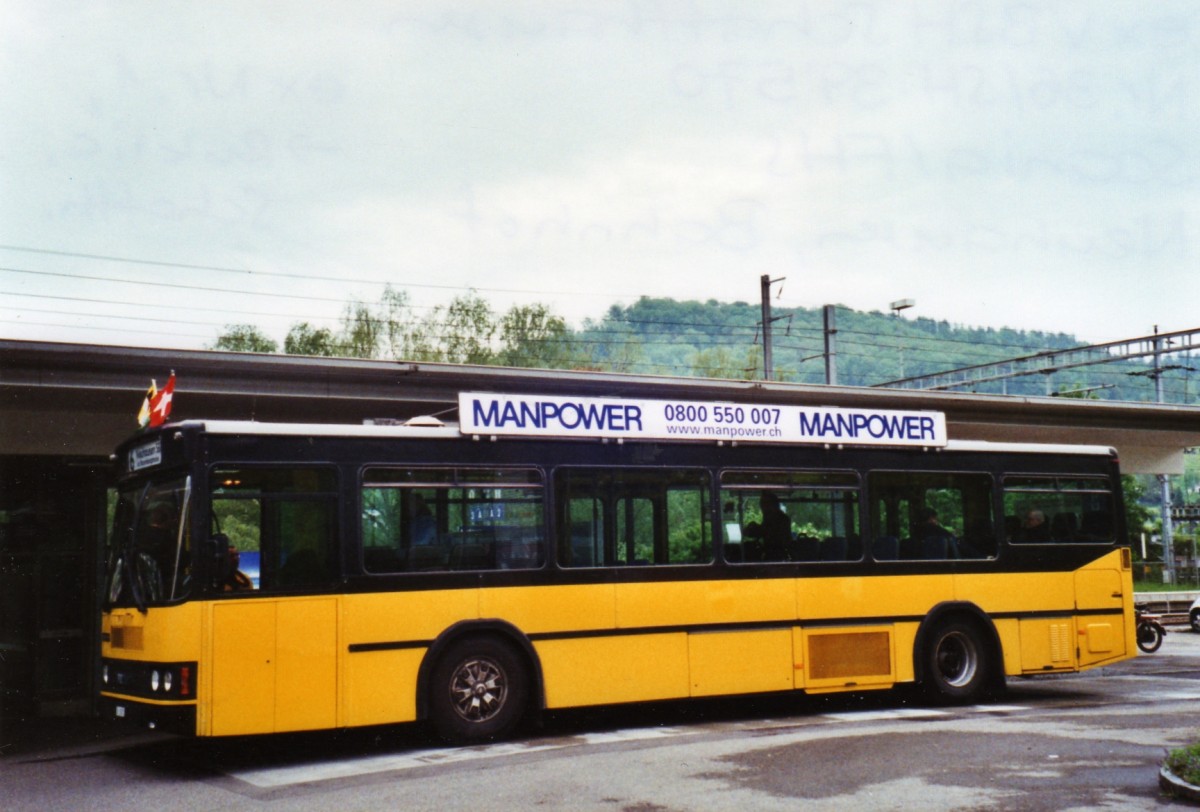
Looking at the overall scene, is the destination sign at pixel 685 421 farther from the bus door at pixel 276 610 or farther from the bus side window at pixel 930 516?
the bus door at pixel 276 610

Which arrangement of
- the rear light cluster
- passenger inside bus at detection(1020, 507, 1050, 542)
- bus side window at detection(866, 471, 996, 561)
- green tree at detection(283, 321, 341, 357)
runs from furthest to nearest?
1. green tree at detection(283, 321, 341, 357)
2. passenger inside bus at detection(1020, 507, 1050, 542)
3. bus side window at detection(866, 471, 996, 561)
4. the rear light cluster

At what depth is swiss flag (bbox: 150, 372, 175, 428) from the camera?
10992 mm

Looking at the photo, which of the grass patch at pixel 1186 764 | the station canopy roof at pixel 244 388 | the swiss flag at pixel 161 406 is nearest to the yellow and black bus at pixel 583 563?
the swiss flag at pixel 161 406

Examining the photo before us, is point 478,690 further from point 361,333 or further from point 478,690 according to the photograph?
point 361,333

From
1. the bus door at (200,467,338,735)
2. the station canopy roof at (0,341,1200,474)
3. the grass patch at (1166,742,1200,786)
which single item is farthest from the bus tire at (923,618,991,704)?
the bus door at (200,467,338,735)

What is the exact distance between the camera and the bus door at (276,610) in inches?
403

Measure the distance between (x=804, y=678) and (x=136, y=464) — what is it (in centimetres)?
691

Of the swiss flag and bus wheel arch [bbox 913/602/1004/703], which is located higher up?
the swiss flag

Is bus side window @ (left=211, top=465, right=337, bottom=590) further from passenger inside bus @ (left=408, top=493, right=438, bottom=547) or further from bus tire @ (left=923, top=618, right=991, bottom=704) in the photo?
bus tire @ (left=923, top=618, right=991, bottom=704)

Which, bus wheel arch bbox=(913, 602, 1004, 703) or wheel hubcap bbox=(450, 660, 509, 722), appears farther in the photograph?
bus wheel arch bbox=(913, 602, 1004, 703)

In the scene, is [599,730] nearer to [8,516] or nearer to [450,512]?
[450,512]

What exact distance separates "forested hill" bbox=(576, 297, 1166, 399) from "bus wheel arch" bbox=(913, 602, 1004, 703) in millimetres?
25002

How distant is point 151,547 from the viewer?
10.7 meters

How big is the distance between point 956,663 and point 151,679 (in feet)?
28.2
